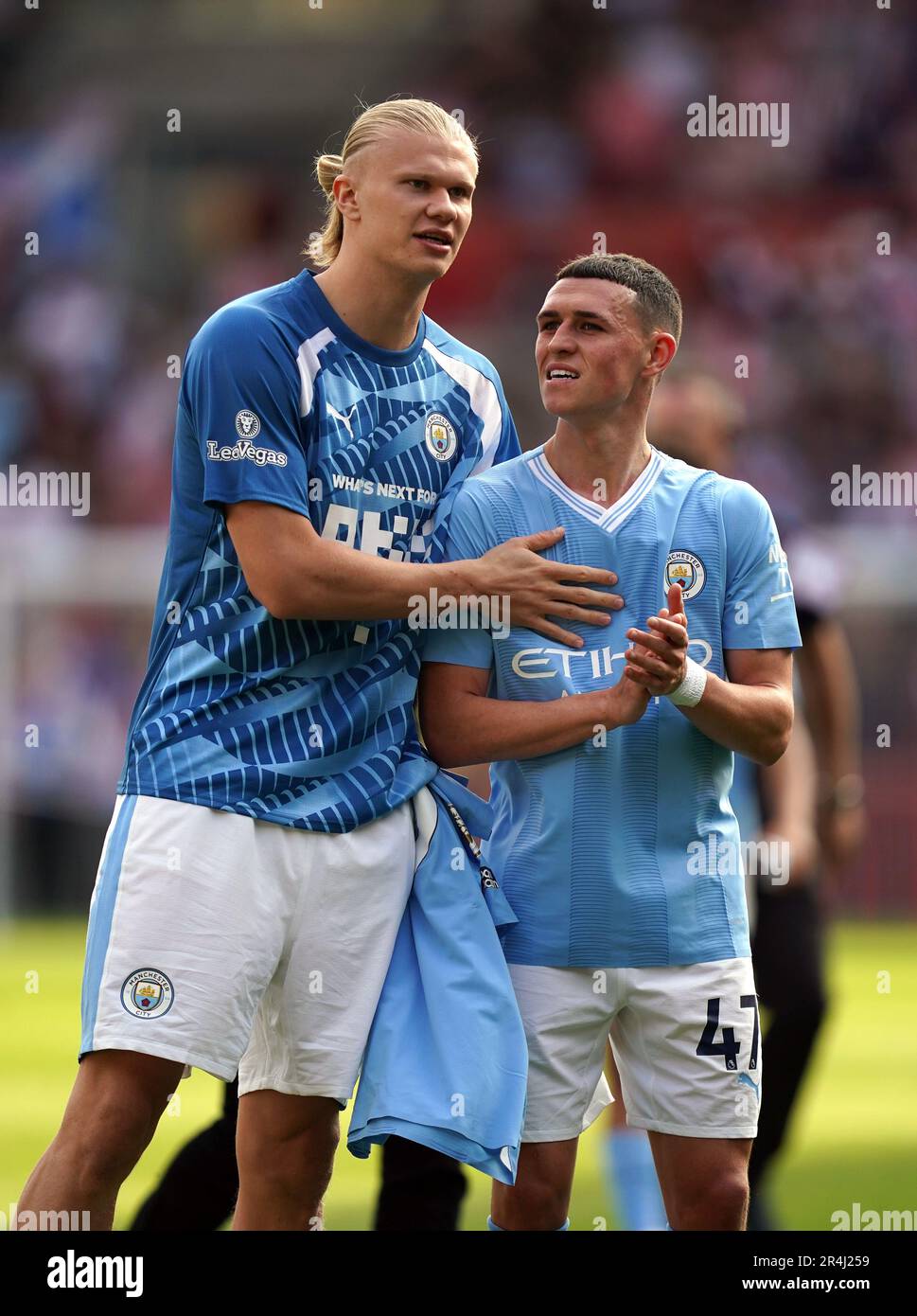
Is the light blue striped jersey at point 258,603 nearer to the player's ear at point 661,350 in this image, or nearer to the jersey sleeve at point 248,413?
the jersey sleeve at point 248,413

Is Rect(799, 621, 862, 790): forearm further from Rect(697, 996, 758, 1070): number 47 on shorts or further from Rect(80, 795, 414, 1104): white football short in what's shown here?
Rect(80, 795, 414, 1104): white football short

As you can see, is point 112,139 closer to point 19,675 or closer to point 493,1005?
point 19,675

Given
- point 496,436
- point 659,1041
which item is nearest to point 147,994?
point 659,1041

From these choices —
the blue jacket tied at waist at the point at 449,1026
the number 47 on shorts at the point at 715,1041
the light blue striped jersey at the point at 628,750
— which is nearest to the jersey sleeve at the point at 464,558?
the light blue striped jersey at the point at 628,750

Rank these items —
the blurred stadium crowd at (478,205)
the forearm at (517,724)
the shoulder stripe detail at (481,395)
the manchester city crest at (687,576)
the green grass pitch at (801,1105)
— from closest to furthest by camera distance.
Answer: the forearm at (517,724) → the manchester city crest at (687,576) → the shoulder stripe detail at (481,395) → the green grass pitch at (801,1105) → the blurred stadium crowd at (478,205)

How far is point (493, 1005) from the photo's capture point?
328cm

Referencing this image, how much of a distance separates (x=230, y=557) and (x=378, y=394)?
420 millimetres

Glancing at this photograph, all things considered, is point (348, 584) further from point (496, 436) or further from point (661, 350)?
point (661, 350)

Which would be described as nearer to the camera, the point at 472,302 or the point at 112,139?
the point at 472,302

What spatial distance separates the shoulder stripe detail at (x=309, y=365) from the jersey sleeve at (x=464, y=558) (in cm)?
36

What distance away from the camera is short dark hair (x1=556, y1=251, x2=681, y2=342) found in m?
3.47

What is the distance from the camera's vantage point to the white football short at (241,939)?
324cm

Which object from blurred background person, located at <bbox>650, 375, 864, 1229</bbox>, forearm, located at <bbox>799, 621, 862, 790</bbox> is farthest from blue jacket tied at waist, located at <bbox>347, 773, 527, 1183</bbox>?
forearm, located at <bbox>799, 621, 862, 790</bbox>

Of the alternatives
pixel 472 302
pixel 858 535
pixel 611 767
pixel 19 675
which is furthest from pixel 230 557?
pixel 472 302
